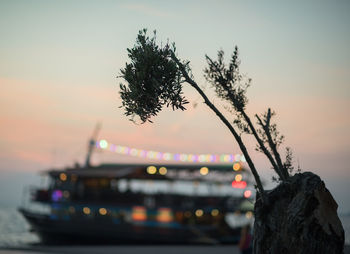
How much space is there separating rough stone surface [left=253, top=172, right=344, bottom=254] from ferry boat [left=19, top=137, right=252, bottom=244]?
2170 cm

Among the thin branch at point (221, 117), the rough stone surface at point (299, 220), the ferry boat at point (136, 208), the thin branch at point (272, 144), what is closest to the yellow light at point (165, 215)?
the ferry boat at point (136, 208)

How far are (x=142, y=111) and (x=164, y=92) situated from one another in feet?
1.93

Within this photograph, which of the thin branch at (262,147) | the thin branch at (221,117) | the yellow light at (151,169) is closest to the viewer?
the thin branch at (221,117)

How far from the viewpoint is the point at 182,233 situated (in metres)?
31.0

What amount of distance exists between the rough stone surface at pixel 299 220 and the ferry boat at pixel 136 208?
21.7 m

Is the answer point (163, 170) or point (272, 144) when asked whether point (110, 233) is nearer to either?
point (163, 170)

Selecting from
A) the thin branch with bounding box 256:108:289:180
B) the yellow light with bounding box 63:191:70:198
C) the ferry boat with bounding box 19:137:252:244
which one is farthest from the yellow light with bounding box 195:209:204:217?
the thin branch with bounding box 256:108:289:180

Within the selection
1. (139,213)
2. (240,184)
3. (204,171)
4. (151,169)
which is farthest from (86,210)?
(240,184)

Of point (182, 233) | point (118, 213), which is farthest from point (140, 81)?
point (118, 213)

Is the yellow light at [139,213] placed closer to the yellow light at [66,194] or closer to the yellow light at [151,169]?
the yellow light at [151,169]

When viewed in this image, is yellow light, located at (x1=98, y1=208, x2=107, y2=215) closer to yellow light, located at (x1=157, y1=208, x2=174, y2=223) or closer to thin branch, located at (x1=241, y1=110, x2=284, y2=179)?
yellow light, located at (x1=157, y1=208, x2=174, y2=223)

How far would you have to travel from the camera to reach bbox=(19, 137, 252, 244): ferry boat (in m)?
31.5

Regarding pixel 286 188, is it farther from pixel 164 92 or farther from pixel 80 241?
pixel 80 241

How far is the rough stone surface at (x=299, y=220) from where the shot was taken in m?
7.82
